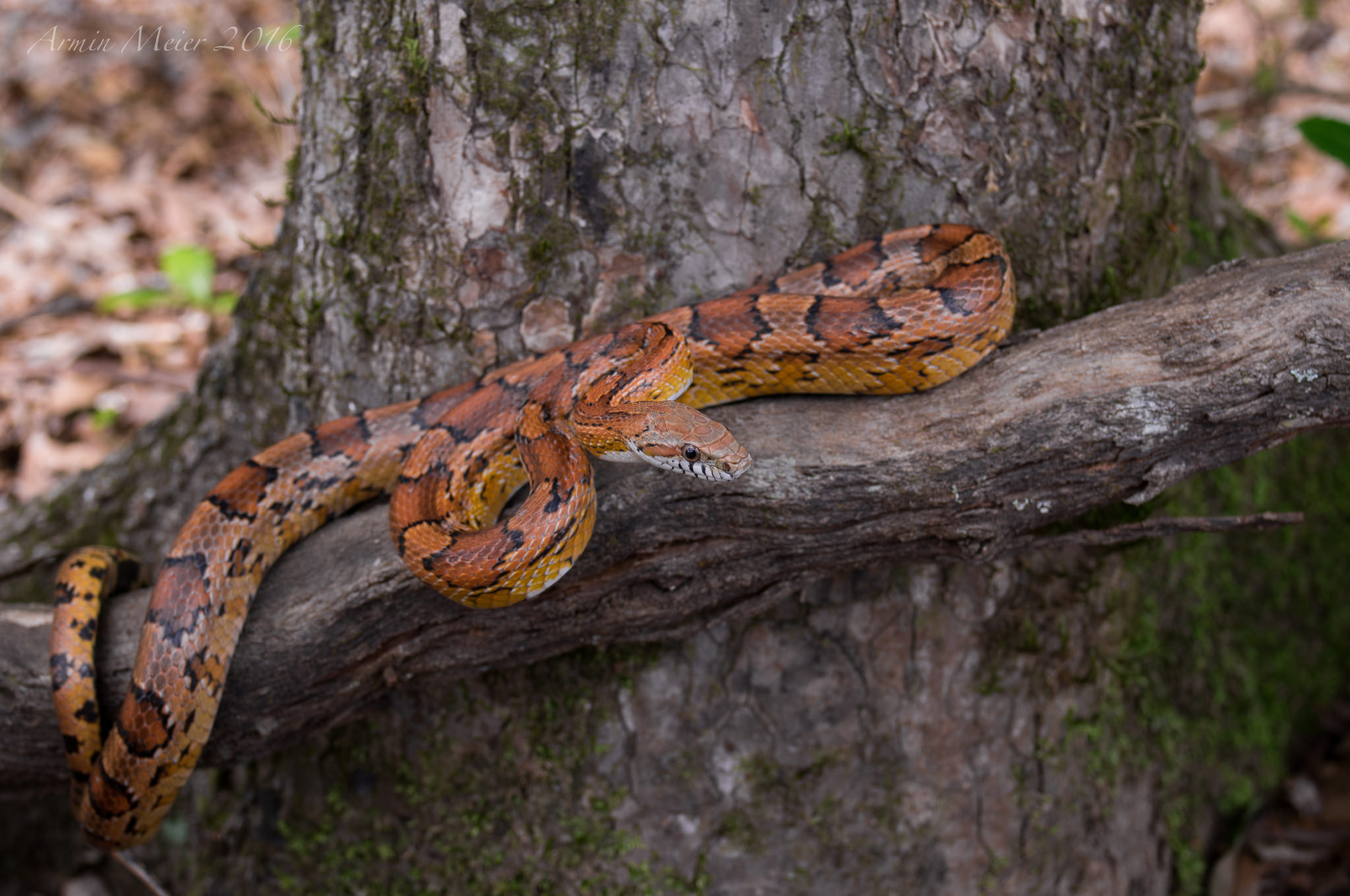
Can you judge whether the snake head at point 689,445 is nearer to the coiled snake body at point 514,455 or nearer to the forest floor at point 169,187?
the coiled snake body at point 514,455

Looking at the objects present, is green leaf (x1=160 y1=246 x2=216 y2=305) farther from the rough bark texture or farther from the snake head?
the snake head

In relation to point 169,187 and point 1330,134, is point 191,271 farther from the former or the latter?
point 1330,134

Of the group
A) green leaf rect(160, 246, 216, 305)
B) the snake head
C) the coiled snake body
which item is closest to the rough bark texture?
the coiled snake body

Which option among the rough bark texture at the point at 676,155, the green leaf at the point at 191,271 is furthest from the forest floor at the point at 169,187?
the rough bark texture at the point at 676,155

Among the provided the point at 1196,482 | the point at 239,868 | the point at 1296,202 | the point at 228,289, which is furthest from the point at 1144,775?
the point at 228,289

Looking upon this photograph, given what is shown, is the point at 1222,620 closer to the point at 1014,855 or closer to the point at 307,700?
the point at 1014,855

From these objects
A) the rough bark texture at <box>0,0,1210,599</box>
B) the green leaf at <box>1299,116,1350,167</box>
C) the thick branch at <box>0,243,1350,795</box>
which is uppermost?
the rough bark texture at <box>0,0,1210,599</box>
